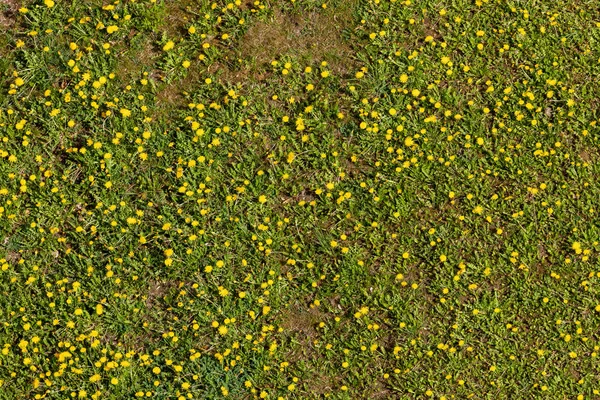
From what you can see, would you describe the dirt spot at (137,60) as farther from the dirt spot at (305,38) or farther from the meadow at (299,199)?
the dirt spot at (305,38)

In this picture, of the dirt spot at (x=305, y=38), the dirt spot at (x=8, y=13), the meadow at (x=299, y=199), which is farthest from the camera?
the dirt spot at (x=305, y=38)

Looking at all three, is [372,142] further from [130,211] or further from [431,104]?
[130,211]

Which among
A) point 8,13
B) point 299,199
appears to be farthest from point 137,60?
point 299,199

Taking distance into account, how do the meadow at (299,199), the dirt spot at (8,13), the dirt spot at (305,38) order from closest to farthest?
1. the meadow at (299,199)
2. the dirt spot at (8,13)
3. the dirt spot at (305,38)

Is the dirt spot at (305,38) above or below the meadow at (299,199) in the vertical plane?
above

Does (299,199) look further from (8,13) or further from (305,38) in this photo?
(8,13)

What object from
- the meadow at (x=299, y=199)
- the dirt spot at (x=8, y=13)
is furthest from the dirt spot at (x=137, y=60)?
the dirt spot at (x=8, y=13)

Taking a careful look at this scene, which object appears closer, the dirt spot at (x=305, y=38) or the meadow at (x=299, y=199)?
the meadow at (x=299, y=199)
